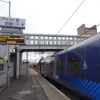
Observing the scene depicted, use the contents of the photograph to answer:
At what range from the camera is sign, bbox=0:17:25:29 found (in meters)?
27.8

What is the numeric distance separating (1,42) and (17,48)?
2025 cm

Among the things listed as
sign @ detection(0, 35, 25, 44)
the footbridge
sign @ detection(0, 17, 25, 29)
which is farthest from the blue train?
the footbridge

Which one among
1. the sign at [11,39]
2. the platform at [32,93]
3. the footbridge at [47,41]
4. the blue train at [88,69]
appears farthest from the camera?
the footbridge at [47,41]

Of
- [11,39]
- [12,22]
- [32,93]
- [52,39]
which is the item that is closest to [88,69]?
[32,93]

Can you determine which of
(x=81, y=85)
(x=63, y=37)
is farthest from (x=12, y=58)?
(x=81, y=85)

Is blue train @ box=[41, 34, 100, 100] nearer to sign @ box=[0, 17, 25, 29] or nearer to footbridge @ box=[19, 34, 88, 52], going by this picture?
sign @ box=[0, 17, 25, 29]

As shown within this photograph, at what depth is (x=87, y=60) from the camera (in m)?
10.4

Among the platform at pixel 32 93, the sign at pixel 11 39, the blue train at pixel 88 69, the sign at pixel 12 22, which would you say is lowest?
the platform at pixel 32 93

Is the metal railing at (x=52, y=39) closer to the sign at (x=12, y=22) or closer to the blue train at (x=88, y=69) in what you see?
the sign at (x=12, y=22)

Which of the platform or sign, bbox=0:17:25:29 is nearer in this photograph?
the platform

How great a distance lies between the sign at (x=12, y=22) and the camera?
91.1ft

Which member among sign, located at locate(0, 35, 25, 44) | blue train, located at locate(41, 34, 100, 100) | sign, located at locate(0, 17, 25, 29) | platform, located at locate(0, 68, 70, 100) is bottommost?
platform, located at locate(0, 68, 70, 100)

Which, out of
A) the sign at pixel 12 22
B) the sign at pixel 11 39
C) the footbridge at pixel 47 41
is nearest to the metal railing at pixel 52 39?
the footbridge at pixel 47 41

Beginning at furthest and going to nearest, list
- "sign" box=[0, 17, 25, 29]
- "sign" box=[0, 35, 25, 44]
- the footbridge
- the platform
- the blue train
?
the footbridge < "sign" box=[0, 17, 25, 29] < "sign" box=[0, 35, 25, 44] < the platform < the blue train
